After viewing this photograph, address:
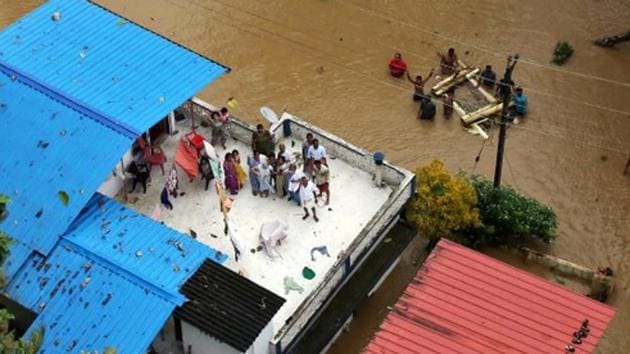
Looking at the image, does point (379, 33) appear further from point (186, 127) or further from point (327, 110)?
point (186, 127)

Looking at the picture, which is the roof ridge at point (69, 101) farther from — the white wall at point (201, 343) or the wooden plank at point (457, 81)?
the wooden plank at point (457, 81)

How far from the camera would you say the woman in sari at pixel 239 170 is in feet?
62.5

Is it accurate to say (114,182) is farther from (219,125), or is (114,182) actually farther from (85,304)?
(85,304)

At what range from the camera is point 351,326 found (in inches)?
774

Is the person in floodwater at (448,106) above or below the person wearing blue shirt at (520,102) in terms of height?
below

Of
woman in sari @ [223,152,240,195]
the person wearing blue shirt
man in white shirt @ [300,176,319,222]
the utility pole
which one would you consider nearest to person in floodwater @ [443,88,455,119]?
the person wearing blue shirt

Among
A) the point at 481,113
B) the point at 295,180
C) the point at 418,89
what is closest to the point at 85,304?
the point at 295,180

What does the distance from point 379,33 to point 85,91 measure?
9877mm

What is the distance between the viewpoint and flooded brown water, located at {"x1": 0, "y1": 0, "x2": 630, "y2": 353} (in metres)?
22.7

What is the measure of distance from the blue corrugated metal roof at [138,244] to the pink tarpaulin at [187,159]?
1726mm

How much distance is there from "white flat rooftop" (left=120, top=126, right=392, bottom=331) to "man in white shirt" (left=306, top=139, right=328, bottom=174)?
64cm

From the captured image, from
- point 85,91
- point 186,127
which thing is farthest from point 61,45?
point 186,127

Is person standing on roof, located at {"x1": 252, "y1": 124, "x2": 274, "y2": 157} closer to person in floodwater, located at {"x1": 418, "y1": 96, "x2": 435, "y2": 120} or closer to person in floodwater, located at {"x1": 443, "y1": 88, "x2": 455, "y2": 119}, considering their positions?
person in floodwater, located at {"x1": 418, "y1": 96, "x2": 435, "y2": 120}

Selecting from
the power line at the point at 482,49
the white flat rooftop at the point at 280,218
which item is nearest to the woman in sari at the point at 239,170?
the white flat rooftop at the point at 280,218
